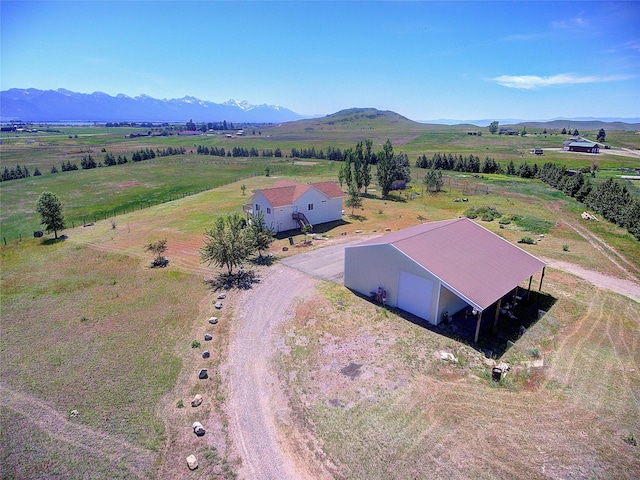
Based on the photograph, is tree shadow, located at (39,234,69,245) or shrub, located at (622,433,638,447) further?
tree shadow, located at (39,234,69,245)

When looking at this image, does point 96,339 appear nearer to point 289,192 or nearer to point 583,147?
point 289,192

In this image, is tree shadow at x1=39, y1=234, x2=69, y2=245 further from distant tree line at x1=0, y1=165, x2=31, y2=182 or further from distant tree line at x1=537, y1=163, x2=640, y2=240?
distant tree line at x1=537, y1=163, x2=640, y2=240

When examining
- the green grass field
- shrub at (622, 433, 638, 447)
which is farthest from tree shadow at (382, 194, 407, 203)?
shrub at (622, 433, 638, 447)

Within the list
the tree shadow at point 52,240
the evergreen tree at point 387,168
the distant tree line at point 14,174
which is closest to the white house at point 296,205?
the evergreen tree at point 387,168

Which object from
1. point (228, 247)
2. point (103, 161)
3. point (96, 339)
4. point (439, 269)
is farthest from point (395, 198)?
point (103, 161)

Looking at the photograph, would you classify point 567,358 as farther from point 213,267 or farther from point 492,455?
point 213,267

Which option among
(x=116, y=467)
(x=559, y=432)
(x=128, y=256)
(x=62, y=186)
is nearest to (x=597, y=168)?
(x=559, y=432)

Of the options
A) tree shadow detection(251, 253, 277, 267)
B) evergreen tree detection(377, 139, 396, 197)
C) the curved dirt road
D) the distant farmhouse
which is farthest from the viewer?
the distant farmhouse

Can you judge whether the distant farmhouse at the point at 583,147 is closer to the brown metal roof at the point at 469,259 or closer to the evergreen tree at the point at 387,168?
the evergreen tree at the point at 387,168
